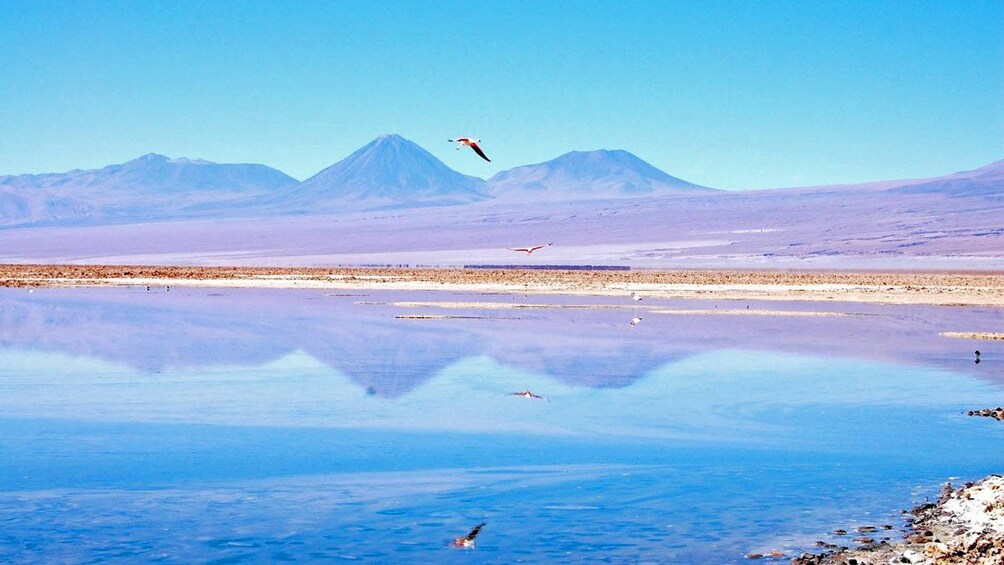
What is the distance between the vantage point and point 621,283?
46875 mm

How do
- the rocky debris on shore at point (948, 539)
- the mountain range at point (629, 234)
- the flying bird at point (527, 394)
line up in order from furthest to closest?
the mountain range at point (629, 234) → the flying bird at point (527, 394) → the rocky debris on shore at point (948, 539)

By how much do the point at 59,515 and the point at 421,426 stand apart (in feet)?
14.0

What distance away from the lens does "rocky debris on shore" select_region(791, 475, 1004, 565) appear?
6.87 metres

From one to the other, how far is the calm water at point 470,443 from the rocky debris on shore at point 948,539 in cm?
27

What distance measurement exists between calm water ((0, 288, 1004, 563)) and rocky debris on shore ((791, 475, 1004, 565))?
27cm

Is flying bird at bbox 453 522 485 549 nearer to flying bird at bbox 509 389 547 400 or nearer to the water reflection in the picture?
flying bird at bbox 509 389 547 400

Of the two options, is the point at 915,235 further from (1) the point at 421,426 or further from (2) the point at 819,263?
(1) the point at 421,426

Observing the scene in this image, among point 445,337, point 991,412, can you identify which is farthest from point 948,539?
point 445,337

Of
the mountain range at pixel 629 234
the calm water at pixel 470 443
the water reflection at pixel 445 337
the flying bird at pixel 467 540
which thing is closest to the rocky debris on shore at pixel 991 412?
the calm water at pixel 470 443

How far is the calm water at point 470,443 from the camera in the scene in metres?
7.63

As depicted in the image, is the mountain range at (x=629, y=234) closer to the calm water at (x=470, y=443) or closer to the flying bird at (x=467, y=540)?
the calm water at (x=470, y=443)

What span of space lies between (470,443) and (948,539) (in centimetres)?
452

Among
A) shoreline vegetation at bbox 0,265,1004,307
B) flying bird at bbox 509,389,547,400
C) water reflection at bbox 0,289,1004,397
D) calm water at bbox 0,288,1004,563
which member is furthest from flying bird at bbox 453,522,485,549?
shoreline vegetation at bbox 0,265,1004,307

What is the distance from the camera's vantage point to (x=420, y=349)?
63.5 feet
